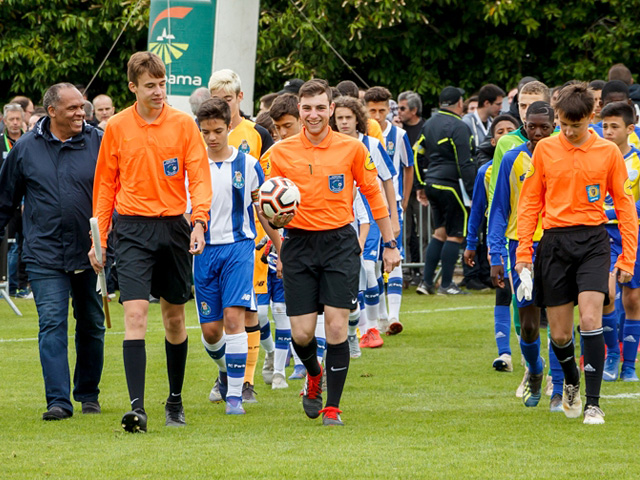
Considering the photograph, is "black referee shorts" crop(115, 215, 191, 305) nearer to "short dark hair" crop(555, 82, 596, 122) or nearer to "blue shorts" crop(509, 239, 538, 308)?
"blue shorts" crop(509, 239, 538, 308)

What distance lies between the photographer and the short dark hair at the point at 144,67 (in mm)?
7641

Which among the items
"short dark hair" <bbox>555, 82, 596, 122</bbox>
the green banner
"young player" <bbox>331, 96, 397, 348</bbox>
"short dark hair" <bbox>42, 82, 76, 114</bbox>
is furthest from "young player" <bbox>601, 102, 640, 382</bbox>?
the green banner

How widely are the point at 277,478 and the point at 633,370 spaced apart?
454 centimetres

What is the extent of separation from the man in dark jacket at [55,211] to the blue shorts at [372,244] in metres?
3.77

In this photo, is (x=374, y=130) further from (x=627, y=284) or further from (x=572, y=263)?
(x=572, y=263)

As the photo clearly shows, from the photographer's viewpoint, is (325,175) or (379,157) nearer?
(325,175)

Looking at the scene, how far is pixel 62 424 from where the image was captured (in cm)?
808

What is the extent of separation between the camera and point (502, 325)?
1038cm

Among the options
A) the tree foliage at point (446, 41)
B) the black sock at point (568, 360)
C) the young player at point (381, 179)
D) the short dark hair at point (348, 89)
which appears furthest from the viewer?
the tree foliage at point (446, 41)

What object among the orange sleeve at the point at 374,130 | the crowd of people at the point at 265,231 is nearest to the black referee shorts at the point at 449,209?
the orange sleeve at the point at 374,130

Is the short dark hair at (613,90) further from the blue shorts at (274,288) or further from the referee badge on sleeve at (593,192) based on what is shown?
the referee badge on sleeve at (593,192)

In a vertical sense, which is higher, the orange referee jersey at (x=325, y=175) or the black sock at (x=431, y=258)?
the orange referee jersey at (x=325, y=175)

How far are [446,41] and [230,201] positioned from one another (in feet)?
45.0

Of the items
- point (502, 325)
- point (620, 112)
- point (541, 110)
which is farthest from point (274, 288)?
point (620, 112)
